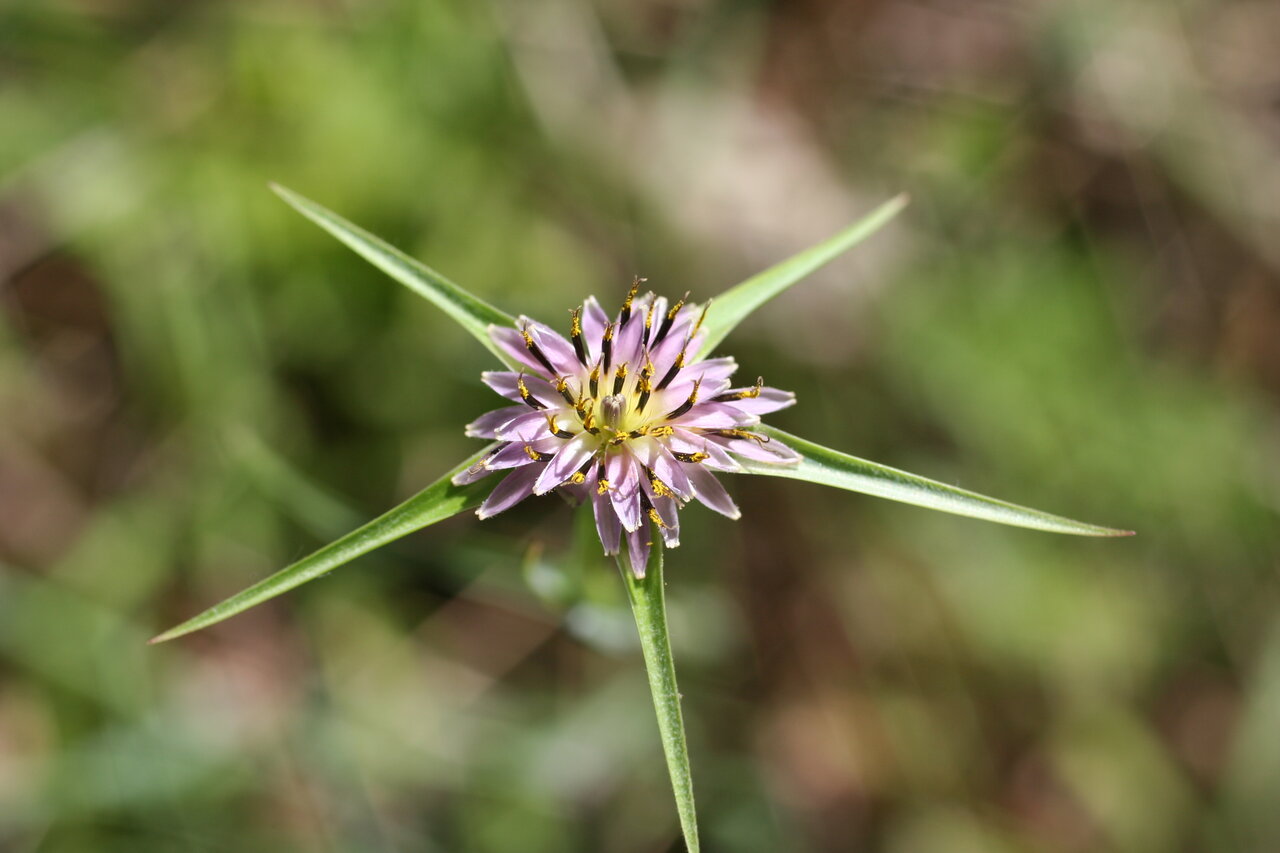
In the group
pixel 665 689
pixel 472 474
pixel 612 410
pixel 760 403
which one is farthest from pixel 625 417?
pixel 665 689

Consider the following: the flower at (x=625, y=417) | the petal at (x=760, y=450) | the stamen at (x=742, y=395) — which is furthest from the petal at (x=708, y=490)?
the stamen at (x=742, y=395)

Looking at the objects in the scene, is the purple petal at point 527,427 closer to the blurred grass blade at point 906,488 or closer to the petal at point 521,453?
the petal at point 521,453

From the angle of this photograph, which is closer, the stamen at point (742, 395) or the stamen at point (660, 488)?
the stamen at point (660, 488)

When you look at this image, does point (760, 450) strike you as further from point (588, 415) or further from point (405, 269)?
point (405, 269)

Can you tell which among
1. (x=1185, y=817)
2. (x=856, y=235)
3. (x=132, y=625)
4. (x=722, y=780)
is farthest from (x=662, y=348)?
(x=1185, y=817)

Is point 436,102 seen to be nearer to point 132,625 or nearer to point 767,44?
point 767,44

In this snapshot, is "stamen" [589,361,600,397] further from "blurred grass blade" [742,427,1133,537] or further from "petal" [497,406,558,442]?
"blurred grass blade" [742,427,1133,537]
